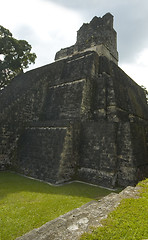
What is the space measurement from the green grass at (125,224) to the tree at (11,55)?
1792 cm

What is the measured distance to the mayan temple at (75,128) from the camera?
7.64 metres

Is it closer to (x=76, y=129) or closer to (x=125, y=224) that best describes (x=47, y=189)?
(x=76, y=129)

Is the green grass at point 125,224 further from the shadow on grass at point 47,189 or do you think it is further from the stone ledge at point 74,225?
the shadow on grass at point 47,189

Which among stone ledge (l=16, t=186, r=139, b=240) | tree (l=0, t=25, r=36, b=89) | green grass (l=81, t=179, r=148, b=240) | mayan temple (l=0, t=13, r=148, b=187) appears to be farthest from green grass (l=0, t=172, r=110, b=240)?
tree (l=0, t=25, r=36, b=89)

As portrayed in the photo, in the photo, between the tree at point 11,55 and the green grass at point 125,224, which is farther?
the tree at point 11,55

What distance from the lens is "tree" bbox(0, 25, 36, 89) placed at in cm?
1546

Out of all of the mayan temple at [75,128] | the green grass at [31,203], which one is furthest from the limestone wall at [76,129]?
the green grass at [31,203]

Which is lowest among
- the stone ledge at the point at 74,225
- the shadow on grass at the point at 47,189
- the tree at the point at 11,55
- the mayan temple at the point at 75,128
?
the shadow on grass at the point at 47,189

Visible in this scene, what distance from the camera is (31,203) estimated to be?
4656 millimetres

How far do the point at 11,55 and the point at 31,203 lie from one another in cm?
1658

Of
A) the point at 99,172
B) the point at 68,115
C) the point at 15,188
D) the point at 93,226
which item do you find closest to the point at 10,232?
the point at 93,226

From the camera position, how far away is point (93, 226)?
2.19m

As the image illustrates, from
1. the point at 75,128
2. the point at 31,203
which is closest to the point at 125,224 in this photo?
the point at 31,203

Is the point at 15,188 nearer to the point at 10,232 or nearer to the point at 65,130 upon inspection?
the point at 10,232
